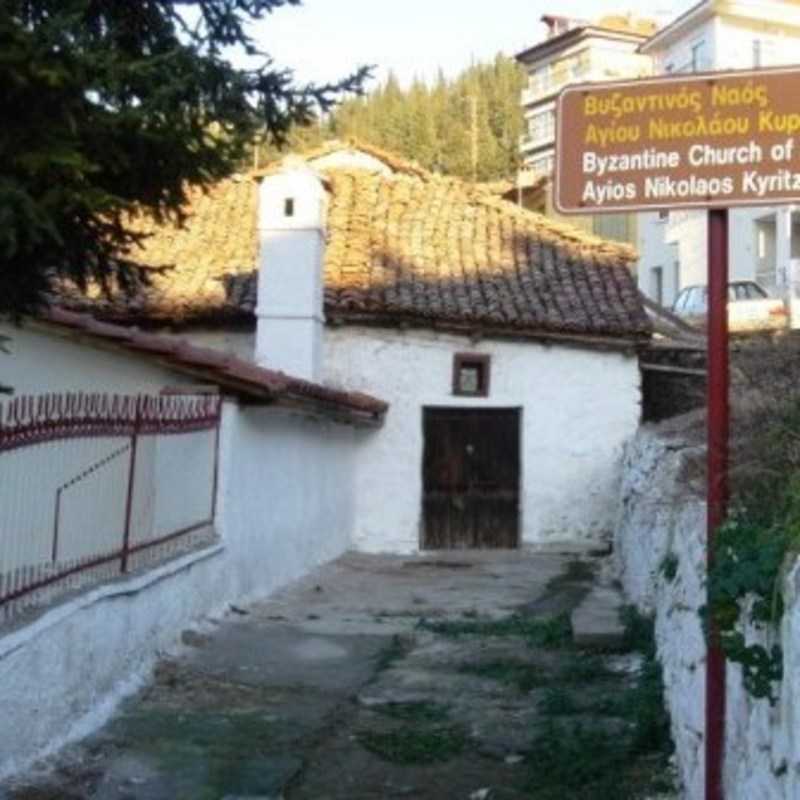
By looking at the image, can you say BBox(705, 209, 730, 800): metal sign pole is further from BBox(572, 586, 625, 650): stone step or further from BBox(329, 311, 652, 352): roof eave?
BBox(329, 311, 652, 352): roof eave

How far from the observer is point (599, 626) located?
34.1ft

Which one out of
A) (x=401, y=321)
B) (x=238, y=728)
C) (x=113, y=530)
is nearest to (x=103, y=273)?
(x=113, y=530)

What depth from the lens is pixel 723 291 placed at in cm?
495

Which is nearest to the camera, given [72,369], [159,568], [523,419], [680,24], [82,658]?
[82,658]

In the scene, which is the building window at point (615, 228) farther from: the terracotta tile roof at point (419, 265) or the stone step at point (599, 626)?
the stone step at point (599, 626)

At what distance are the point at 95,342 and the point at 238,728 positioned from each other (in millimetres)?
5663

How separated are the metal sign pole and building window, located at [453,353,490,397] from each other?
1577cm

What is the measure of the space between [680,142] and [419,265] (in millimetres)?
16730

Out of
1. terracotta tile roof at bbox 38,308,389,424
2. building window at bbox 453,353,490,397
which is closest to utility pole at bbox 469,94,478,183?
building window at bbox 453,353,490,397

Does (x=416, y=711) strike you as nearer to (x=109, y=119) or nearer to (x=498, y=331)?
(x=109, y=119)

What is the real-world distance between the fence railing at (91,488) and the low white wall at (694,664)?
319 cm

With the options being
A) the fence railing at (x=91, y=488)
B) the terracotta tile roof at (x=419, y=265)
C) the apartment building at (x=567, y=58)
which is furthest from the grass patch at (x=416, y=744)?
the apartment building at (x=567, y=58)

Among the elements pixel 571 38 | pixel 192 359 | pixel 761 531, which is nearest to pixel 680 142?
pixel 761 531

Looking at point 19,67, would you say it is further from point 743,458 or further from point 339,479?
point 339,479
